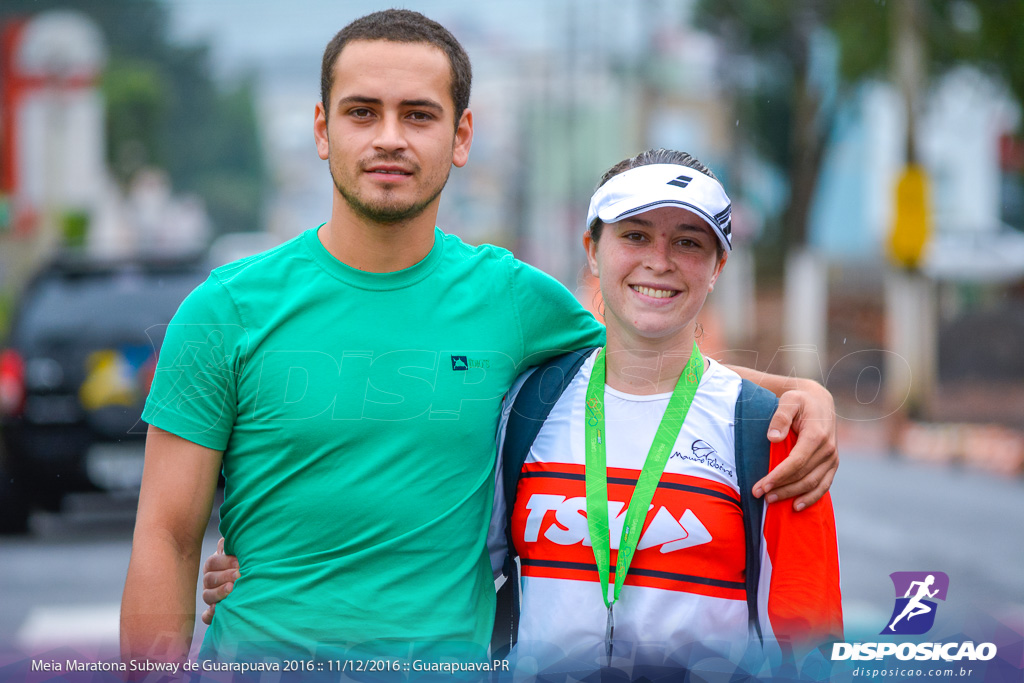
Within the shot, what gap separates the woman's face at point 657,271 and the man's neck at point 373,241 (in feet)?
1.47

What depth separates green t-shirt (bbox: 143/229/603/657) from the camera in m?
2.41

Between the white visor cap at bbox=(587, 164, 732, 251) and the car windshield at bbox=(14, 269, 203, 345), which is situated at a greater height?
the car windshield at bbox=(14, 269, 203, 345)

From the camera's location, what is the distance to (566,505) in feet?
8.45

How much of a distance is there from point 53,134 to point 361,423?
2478cm

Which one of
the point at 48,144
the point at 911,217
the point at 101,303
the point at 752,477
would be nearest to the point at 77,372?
the point at 101,303

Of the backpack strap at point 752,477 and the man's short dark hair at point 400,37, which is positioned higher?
the man's short dark hair at point 400,37

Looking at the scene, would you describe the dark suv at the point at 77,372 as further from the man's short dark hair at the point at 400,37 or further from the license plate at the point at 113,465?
the man's short dark hair at the point at 400,37

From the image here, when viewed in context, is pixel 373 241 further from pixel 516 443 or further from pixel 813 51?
pixel 813 51

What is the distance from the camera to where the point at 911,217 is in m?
14.8

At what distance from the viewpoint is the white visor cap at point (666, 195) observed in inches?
100

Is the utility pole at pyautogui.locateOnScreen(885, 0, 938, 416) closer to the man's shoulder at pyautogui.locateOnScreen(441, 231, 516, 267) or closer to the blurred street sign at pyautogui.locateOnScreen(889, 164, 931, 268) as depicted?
the blurred street sign at pyautogui.locateOnScreen(889, 164, 931, 268)

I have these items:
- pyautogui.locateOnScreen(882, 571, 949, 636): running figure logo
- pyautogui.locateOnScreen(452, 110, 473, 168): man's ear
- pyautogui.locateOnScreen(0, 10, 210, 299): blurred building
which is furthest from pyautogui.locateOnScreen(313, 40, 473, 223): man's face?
pyautogui.locateOnScreen(0, 10, 210, 299): blurred building

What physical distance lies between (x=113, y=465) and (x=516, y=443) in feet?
17.8

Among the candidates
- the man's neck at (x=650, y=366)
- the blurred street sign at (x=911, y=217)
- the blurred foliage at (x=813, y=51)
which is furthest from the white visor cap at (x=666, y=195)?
the blurred foliage at (x=813, y=51)
